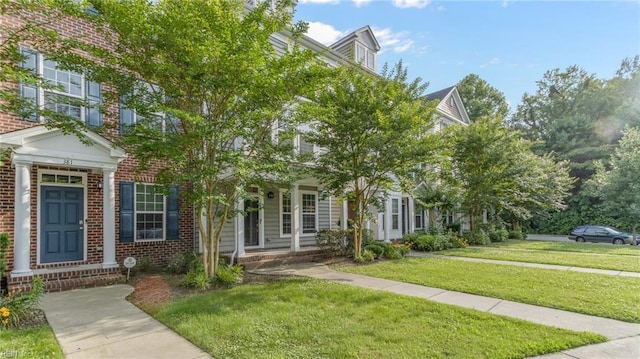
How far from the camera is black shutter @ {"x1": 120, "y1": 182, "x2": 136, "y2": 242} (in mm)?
8891

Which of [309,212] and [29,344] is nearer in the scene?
[29,344]

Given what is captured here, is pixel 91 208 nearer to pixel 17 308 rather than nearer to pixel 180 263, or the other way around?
pixel 180 263

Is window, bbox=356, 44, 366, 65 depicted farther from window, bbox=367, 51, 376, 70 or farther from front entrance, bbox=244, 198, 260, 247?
front entrance, bbox=244, 198, 260, 247

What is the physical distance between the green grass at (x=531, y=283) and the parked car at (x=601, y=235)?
15.7m

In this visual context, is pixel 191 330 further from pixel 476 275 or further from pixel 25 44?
pixel 25 44

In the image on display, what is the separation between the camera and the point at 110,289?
7.23 metres

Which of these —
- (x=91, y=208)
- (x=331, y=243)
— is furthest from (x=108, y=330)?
(x=331, y=243)

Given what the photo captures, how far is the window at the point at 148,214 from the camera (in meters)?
9.27

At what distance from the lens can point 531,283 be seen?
707cm

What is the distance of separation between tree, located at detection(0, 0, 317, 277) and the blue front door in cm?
249

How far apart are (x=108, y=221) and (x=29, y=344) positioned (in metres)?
4.59

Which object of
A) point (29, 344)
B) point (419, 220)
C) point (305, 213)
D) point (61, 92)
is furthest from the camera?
point (419, 220)

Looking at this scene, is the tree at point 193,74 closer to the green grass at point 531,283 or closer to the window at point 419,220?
the green grass at point 531,283

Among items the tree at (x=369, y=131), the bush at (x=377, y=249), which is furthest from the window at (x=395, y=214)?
the tree at (x=369, y=131)
